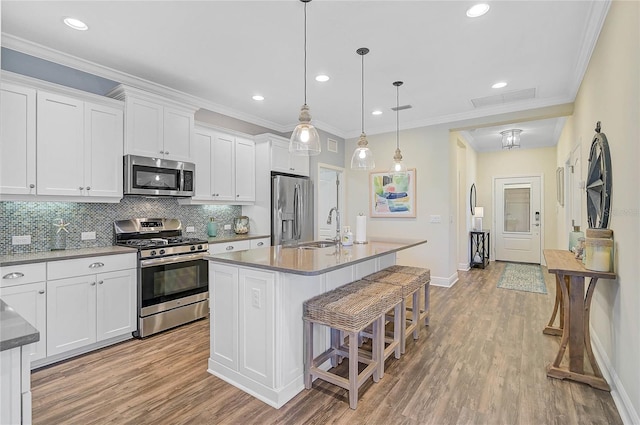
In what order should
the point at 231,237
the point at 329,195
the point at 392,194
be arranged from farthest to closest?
the point at 329,195 → the point at 392,194 → the point at 231,237

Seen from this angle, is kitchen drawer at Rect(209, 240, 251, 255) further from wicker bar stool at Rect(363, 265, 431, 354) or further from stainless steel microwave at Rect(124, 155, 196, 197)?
wicker bar stool at Rect(363, 265, 431, 354)

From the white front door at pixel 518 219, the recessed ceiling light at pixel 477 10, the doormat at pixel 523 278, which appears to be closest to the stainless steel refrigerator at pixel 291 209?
the recessed ceiling light at pixel 477 10

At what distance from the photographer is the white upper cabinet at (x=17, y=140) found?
2521mm

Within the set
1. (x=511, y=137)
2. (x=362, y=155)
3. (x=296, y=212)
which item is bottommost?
(x=296, y=212)

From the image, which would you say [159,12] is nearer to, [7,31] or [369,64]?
[7,31]

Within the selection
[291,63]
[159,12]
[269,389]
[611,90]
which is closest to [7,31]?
[159,12]

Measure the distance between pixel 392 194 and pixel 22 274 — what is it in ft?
16.1

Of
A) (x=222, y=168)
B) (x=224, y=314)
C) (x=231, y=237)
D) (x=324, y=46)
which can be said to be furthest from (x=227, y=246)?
(x=324, y=46)

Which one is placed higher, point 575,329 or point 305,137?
point 305,137

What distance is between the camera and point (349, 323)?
204 cm

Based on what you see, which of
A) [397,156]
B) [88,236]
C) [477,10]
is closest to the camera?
[477,10]

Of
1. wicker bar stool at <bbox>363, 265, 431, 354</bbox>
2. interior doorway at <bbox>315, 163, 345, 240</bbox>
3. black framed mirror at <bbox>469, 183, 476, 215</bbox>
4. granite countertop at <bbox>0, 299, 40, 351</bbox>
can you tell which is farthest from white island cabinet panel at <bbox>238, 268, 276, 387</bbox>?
black framed mirror at <bbox>469, 183, 476, 215</bbox>

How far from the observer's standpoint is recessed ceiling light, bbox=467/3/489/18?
2.34 m

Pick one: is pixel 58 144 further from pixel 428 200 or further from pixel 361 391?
pixel 428 200
